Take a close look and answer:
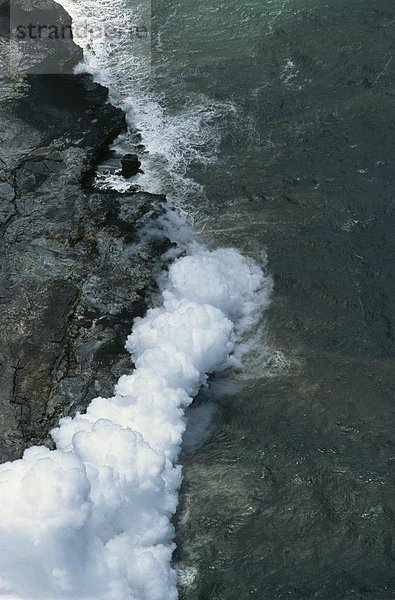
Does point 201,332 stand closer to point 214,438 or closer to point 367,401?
point 214,438

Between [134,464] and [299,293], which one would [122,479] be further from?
[299,293]

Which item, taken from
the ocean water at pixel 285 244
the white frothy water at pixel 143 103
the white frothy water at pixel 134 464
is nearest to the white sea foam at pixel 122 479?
the white frothy water at pixel 134 464

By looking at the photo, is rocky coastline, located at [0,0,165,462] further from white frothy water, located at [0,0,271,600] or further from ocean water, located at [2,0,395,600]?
ocean water, located at [2,0,395,600]

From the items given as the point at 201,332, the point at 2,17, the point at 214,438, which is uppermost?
the point at 2,17

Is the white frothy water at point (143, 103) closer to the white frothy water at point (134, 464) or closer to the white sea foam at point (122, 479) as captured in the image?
the white frothy water at point (134, 464)

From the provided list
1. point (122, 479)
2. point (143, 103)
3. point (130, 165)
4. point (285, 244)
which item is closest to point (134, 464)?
point (122, 479)

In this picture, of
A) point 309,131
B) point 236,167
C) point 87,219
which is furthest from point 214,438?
point 309,131

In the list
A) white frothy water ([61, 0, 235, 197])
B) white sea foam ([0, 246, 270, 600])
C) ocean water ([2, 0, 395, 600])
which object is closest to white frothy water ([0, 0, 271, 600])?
white sea foam ([0, 246, 270, 600])
